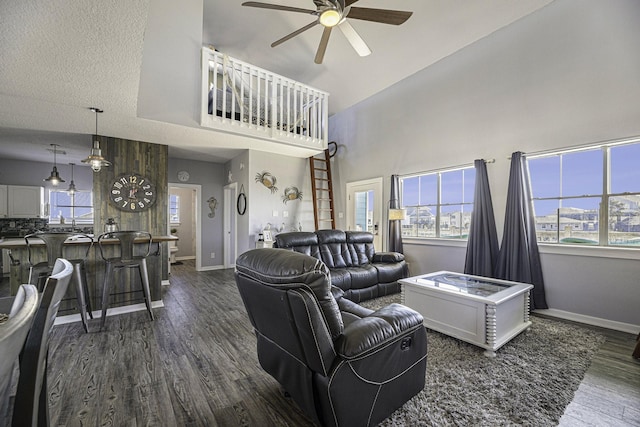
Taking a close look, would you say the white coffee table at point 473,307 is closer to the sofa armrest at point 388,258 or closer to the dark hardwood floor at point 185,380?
the dark hardwood floor at point 185,380

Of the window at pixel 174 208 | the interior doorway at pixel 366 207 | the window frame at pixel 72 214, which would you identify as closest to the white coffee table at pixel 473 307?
the interior doorway at pixel 366 207

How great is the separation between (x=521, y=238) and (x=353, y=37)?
3251 millimetres

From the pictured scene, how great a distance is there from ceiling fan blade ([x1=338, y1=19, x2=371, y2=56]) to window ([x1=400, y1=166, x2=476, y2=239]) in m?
2.59

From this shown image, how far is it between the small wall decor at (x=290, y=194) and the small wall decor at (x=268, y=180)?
0.24 metres

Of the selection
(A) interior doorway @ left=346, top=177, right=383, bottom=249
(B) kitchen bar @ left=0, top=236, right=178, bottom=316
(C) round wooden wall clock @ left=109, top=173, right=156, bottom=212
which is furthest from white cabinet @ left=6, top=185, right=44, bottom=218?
(A) interior doorway @ left=346, top=177, right=383, bottom=249

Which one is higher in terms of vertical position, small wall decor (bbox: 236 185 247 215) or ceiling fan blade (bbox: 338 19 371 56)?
ceiling fan blade (bbox: 338 19 371 56)

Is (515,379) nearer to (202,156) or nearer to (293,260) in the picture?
(293,260)

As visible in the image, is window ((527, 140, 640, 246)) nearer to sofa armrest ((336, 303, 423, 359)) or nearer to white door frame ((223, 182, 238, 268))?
sofa armrest ((336, 303, 423, 359))

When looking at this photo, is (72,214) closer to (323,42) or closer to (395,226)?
(323,42)

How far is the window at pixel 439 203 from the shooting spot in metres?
4.39

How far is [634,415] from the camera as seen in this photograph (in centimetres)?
167

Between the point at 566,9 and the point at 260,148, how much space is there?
4.74 meters

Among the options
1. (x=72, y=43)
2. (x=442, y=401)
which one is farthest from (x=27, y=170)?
(x=442, y=401)

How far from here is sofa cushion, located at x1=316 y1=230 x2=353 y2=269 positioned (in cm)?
408
